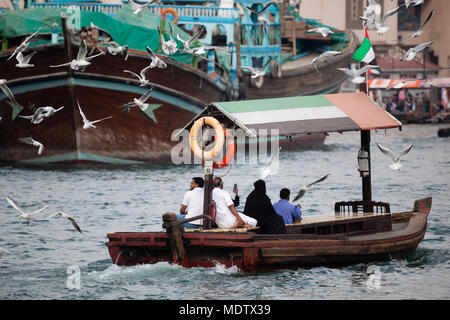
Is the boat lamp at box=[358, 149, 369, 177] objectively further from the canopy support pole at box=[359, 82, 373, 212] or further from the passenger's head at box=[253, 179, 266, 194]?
the passenger's head at box=[253, 179, 266, 194]

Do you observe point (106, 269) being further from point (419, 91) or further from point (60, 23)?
point (419, 91)

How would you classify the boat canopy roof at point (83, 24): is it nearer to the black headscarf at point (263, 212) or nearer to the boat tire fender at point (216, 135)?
the boat tire fender at point (216, 135)

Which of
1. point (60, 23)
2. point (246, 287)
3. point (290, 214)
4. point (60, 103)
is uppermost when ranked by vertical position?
point (60, 23)

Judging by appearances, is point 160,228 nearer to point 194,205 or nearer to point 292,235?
point 194,205

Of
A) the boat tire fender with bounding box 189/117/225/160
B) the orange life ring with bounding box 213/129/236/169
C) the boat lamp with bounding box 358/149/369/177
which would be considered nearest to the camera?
the boat tire fender with bounding box 189/117/225/160

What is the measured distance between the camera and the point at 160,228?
17531 millimetres

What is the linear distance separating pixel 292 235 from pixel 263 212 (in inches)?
21.7

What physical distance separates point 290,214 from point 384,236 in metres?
1.54

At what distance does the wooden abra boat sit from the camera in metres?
11.8

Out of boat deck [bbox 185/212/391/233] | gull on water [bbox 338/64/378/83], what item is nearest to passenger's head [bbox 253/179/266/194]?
boat deck [bbox 185/212/391/233]

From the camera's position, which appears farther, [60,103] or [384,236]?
[60,103]

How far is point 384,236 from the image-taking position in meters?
13.4

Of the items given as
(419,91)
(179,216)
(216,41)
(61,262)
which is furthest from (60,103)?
(419,91)

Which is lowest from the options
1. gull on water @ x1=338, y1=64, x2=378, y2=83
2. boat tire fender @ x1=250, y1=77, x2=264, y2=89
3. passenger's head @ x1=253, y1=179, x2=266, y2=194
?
passenger's head @ x1=253, y1=179, x2=266, y2=194
